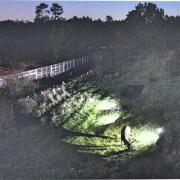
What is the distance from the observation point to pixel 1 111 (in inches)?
504

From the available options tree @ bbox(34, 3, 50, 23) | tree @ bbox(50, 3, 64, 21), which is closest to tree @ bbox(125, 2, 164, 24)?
tree @ bbox(50, 3, 64, 21)

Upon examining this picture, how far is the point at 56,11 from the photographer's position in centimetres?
1287

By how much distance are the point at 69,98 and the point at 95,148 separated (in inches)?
17.2

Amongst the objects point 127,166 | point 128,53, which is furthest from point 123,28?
point 127,166

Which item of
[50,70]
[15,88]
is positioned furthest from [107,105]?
[15,88]

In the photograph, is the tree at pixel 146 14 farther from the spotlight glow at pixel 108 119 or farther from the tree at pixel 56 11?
the spotlight glow at pixel 108 119

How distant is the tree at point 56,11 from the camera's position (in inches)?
506

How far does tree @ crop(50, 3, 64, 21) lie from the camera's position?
1286cm

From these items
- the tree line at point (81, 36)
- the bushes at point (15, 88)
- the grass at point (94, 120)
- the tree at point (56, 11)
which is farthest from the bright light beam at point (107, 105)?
the tree at point (56, 11)

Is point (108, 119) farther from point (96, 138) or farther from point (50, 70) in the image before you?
point (50, 70)

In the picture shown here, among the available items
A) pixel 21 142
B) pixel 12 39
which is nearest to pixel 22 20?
pixel 12 39

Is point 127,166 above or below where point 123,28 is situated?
below

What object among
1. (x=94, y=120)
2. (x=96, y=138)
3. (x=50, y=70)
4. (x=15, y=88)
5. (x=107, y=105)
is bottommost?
(x=96, y=138)

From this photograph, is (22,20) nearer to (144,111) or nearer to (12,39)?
(12,39)
